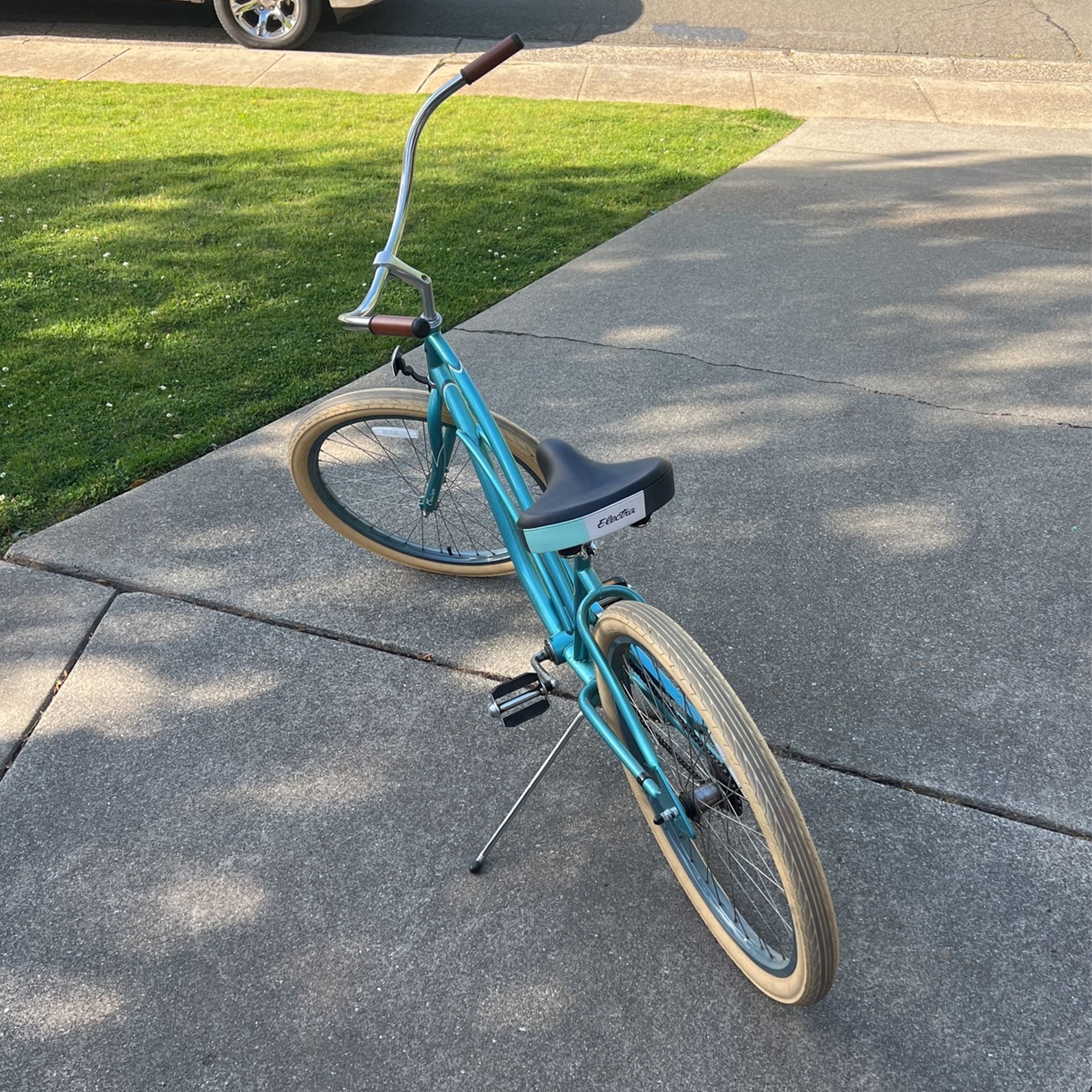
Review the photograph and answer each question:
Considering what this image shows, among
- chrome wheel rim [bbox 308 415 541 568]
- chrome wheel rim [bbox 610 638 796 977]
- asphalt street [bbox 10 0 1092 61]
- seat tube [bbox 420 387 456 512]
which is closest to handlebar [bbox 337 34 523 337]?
seat tube [bbox 420 387 456 512]

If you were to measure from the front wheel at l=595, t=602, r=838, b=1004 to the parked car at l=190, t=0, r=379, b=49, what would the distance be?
873 centimetres

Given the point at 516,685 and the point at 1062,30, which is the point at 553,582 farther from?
the point at 1062,30

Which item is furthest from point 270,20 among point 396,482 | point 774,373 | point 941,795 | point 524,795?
point 941,795

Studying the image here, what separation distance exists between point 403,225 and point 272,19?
317 inches

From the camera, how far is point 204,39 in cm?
960

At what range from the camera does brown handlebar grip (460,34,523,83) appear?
7.95 ft

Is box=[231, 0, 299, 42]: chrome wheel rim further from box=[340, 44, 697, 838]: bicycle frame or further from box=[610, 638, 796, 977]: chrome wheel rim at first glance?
box=[610, 638, 796, 977]: chrome wheel rim

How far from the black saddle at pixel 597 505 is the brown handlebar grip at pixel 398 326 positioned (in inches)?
28.6

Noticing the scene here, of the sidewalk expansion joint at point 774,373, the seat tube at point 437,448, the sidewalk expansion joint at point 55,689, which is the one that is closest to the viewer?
the sidewalk expansion joint at point 55,689

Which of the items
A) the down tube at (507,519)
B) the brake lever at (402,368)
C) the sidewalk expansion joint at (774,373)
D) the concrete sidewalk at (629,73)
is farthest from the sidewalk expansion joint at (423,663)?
the concrete sidewalk at (629,73)

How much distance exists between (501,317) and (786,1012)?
3770 mm

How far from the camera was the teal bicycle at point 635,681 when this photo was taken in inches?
73.8

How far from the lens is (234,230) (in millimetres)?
5980

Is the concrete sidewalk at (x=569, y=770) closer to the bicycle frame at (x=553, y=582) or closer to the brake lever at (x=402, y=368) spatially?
the bicycle frame at (x=553, y=582)
